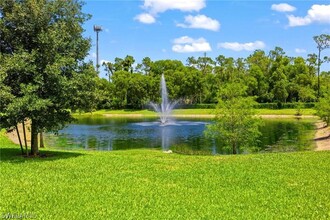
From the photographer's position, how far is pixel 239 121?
102 feet

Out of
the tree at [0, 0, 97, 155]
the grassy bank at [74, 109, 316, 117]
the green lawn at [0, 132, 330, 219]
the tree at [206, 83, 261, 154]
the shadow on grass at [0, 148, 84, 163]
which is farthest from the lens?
the grassy bank at [74, 109, 316, 117]

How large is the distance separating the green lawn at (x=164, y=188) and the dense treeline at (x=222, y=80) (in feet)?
255

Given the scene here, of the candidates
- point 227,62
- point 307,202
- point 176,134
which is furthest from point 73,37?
point 227,62

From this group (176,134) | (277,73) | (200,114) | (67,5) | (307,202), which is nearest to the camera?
(307,202)

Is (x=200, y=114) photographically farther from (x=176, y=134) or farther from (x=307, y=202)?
(x=307, y=202)

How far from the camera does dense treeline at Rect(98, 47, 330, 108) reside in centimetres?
9762

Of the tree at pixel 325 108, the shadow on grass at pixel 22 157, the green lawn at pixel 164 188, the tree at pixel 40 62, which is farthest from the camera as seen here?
the tree at pixel 325 108

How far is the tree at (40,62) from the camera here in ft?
58.2

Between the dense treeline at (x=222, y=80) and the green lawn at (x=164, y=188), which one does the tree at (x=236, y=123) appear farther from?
the dense treeline at (x=222, y=80)

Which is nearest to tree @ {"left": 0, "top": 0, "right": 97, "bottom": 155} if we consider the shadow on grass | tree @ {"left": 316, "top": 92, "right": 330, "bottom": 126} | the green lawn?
the shadow on grass

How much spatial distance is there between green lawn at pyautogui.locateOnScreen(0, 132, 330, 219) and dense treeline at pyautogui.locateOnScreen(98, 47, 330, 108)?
255 feet

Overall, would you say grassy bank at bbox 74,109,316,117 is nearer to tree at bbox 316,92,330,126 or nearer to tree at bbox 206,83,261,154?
tree at bbox 316,92,330,126

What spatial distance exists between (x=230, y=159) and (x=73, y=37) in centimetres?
1021

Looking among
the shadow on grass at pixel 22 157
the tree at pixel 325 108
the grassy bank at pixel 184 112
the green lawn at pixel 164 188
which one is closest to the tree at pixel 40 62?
the shadow on grass at pixel 22 157
